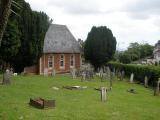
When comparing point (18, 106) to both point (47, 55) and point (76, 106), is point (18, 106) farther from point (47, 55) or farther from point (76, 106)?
point (47, 55)

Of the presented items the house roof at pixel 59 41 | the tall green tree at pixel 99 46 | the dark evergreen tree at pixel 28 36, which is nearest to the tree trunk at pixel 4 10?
the dark evergreen tree at pixel 28 36

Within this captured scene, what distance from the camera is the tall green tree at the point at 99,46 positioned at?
5184 cm

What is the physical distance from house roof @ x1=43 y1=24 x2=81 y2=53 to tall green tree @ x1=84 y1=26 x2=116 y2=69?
1.87 meters

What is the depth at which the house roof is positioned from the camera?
47625mm

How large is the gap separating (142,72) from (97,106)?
71.5ft

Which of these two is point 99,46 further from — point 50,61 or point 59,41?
point 50,61

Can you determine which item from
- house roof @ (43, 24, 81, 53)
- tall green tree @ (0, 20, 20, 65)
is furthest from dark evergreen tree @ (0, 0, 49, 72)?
house roof @ (43, 24, 81, 53)

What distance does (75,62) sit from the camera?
51500mm

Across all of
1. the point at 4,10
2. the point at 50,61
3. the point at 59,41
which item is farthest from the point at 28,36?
the point at 4,10

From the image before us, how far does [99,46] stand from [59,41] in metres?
6.59

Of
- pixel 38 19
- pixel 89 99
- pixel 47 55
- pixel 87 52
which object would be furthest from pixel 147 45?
pixel 89 99

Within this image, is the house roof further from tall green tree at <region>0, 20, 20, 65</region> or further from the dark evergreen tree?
tall green tree at <region>0, 20, 20, 65</region>

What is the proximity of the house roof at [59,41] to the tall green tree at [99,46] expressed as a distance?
1869 millimetres

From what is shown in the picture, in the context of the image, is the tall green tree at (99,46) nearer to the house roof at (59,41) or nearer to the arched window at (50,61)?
the house roof at (59,41)
